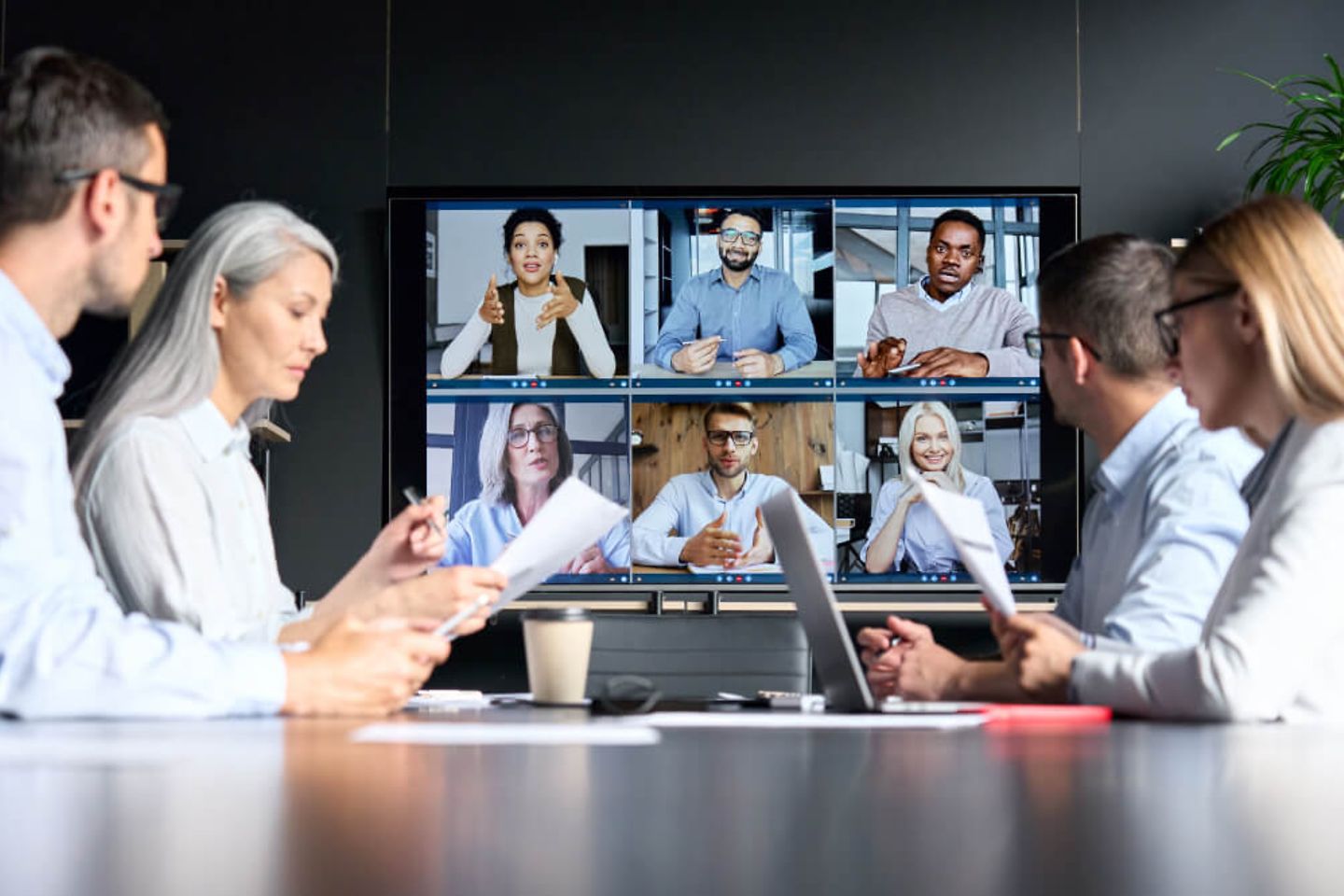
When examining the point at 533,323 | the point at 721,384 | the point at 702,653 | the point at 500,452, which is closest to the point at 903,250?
the point at 721,384

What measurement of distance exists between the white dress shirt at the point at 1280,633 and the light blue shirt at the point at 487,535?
3.27 metres

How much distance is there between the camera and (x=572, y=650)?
2.09 m

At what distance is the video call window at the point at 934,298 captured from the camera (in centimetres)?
498

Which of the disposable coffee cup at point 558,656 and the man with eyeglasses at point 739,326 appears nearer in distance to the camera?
the disposable coffee cup at point 558,656

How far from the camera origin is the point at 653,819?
0.73 meters

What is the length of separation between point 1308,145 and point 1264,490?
3.02 metres

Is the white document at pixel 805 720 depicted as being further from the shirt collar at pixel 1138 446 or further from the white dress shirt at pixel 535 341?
the white dress shirt at pixel 535 341

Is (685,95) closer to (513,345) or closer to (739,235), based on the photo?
(739,235)

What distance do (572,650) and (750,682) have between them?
106 cm

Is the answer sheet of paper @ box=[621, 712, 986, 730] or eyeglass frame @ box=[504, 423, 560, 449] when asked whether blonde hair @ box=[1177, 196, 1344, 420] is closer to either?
sheet of paper @ box=[621, 712, 986, 730]

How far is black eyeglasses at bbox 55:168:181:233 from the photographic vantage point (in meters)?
1.67

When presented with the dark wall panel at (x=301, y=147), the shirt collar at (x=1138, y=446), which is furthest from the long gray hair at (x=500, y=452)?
the shirt collar at (x=1138, y=446)

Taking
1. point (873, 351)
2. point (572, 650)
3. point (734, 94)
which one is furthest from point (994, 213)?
point (572, 650)

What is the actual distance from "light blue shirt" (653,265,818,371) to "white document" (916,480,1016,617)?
119 inches
